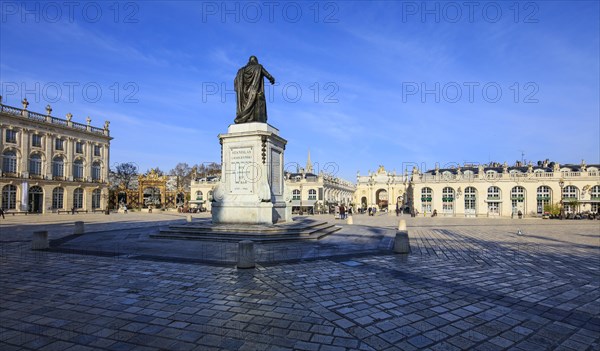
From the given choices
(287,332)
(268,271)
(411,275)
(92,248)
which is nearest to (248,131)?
(92,248)

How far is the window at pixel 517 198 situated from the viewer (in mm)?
58094

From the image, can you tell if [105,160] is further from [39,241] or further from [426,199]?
[426,199]

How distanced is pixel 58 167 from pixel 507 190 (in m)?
75.6

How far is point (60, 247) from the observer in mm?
12328

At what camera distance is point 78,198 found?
184 ft

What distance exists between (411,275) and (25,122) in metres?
59.9

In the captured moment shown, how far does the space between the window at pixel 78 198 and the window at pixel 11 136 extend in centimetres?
1147

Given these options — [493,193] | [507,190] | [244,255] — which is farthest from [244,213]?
[507,190]

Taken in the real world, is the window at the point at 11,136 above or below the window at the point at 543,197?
Answer: above

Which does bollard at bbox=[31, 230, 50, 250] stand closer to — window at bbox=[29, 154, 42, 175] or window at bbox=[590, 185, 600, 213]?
window at bbox=[29, 154, 42, 175]

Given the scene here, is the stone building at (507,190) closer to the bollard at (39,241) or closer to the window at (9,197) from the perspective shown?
the bollard at (39,241)

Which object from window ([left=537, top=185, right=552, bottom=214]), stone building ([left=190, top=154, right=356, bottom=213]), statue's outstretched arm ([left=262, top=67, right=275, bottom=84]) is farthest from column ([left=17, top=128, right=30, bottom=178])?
window ([left=537, top=185, right=552, bottom=214])

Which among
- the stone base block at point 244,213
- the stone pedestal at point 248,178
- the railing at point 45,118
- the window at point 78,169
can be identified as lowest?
the stone base block at point 244,213

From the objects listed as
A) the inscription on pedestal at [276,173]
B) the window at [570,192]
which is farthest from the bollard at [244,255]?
the window at [570,192]
